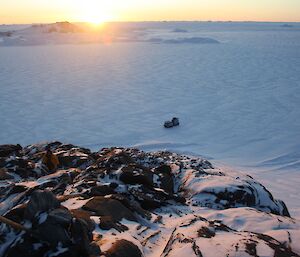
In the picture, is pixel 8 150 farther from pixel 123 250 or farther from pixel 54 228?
pixel 123 250

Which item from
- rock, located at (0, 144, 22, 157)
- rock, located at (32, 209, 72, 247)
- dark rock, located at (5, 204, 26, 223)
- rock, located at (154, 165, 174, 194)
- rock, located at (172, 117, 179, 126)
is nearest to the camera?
rock, located at (32, 209, 72, 247)

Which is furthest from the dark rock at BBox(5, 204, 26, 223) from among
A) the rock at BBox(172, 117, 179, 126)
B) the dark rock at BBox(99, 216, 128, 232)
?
the rock at BBox(172, 117, 179, 126)

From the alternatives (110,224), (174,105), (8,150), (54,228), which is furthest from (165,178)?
(174,105)

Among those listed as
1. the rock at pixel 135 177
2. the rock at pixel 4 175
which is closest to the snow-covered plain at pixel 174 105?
the rock at pixel 135 177

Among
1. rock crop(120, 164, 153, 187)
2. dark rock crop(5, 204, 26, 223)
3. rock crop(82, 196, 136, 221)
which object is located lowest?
rock crop(120, 164, 153, 187)

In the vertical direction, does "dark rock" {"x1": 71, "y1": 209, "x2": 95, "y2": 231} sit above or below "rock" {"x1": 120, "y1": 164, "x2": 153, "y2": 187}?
above

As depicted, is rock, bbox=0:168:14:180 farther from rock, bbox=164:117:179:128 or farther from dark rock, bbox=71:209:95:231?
rock, bbox=164:117:179:128

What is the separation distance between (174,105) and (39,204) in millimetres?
10914

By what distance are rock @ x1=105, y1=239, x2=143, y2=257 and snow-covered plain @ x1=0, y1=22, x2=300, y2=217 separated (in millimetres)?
4116

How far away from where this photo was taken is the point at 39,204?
10.8ft

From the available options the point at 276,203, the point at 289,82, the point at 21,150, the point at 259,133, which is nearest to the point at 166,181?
the point at 276,203

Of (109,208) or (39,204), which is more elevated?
(39,204)

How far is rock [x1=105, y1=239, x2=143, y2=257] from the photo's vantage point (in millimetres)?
3193

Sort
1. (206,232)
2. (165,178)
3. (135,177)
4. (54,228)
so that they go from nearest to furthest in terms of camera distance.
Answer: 1. (54,228)
2. (206,232)
3. (135,177)
4. (165,178)
